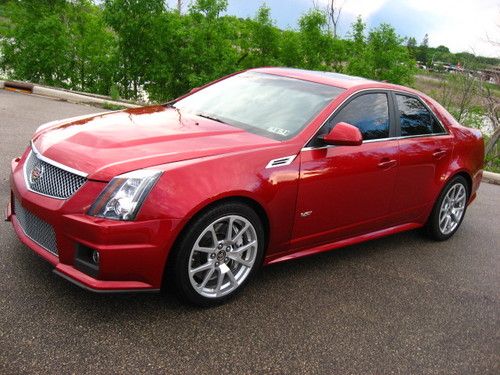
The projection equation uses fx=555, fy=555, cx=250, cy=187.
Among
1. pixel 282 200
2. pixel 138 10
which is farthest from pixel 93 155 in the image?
pixel 138 10

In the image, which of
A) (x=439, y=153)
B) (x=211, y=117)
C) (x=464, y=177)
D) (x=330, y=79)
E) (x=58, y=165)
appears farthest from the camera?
(x=464, y=177)

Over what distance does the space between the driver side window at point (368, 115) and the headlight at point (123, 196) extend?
1635mm

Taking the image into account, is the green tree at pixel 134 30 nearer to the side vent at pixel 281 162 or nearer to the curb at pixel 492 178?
the curb at pixel 492 178

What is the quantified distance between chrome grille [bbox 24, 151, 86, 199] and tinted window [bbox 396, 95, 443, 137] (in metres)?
2.90

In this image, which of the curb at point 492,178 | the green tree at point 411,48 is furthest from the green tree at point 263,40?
the curb at point 492,178

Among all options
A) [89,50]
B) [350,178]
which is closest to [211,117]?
[350,178]

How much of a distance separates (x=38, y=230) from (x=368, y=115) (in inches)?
107

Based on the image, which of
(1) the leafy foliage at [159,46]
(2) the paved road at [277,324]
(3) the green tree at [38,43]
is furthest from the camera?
(3) the green tree at [38,43]

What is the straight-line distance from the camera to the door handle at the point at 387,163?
4.54 m

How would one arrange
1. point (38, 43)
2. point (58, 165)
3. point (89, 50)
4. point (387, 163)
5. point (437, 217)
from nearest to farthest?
point (58, 165), point (387, 163), point (437, 217), point (38, 43), point (89, 50)

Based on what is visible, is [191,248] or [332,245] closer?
[191,248]

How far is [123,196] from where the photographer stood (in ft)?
10.4

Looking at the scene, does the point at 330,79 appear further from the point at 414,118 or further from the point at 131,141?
the point at 131,141

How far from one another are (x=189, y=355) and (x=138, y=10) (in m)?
11.5
